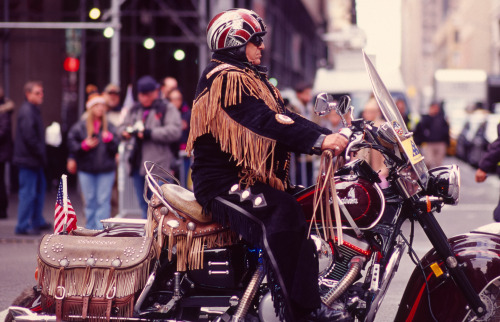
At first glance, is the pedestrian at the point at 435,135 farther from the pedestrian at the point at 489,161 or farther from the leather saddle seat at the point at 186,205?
the leather saddle seat at the point at 186,205

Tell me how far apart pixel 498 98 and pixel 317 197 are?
38938 mm

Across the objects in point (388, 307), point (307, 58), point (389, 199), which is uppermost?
point (307, 58)

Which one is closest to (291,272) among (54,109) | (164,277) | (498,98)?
(164,277)

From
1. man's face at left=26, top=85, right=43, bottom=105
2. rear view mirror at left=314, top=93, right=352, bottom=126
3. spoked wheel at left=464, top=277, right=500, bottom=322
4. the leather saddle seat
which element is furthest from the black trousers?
man's face at left=26, top=85, right=43, bottom=105

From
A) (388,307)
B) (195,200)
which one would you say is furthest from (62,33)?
(195,200)

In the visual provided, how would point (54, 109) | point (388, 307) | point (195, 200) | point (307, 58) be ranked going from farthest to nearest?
point (307, 58) → point (54, 109) → point (388, 307) → point (195, 200)

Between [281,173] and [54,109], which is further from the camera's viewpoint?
[54,109]

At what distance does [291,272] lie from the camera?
434cm

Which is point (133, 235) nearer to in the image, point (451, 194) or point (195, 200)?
point (195, 200)

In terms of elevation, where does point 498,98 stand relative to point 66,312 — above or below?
above

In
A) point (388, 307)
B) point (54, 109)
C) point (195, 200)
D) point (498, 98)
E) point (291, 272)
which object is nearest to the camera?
point (291, 272)

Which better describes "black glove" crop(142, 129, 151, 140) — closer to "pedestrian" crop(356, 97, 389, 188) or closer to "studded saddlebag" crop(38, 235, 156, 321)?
"pedestrian" crop(356, 97, 389, 188)

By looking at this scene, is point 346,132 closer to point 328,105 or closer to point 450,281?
point 328,105

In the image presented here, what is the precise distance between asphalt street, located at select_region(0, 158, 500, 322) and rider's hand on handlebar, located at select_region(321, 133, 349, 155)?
1204 millimetres
